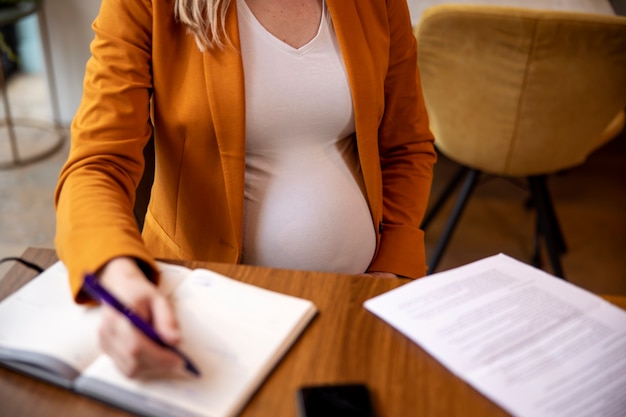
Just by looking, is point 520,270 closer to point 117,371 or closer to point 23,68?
point 117,371

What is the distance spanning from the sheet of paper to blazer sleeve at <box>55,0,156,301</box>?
34cm

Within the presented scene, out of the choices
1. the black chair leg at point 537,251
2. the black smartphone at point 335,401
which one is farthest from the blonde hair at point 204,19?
the black chair leg at point 537,251

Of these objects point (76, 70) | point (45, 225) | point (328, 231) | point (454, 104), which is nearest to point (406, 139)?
point (328, 231)

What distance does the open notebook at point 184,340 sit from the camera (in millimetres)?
542

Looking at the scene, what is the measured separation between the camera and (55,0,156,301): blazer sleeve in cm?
75

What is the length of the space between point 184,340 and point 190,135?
389 millimetres

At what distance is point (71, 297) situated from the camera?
2.14 ft

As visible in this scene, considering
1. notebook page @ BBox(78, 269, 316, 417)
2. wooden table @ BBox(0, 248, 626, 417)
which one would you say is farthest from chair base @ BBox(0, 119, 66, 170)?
notebook page @ BBox(78, 269, 316, 417)

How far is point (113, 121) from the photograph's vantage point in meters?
0.84

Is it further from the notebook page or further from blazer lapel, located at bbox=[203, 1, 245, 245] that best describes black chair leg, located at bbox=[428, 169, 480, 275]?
the notebook page

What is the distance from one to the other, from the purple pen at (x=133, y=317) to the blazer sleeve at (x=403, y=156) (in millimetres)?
541

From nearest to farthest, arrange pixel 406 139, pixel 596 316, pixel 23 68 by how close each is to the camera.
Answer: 1. pixel 596 316
2. pixel 406 139
3. pixel 23 68

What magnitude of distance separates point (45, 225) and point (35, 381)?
5.79 feet

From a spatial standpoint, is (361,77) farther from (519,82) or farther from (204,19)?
(519,82)
